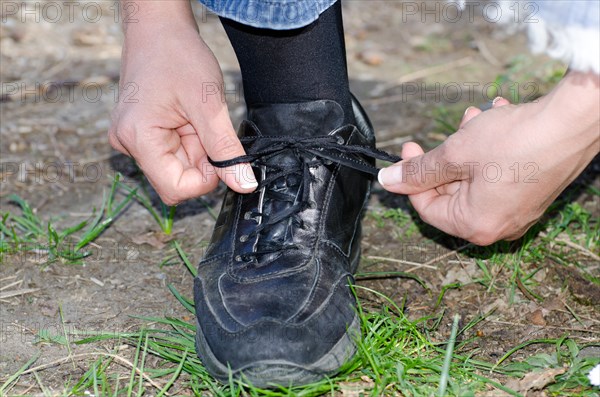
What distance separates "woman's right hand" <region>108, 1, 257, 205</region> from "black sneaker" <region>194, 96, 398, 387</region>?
58 millimetres

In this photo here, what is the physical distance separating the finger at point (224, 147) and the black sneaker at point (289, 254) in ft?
0.08

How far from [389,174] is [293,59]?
342 millimetres

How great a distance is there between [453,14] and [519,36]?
0.44 m

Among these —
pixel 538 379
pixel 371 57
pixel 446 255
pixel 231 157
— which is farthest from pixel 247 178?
pixel 371 57

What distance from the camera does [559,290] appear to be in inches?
70.5

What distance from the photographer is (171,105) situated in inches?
62.6

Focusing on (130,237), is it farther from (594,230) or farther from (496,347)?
(594,230)

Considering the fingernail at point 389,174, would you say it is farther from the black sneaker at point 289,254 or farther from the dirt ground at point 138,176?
the dirt ground at point 138,176

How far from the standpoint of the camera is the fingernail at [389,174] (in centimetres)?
164

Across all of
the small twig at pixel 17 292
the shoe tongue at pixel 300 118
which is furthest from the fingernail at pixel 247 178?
the small twig at pixel 17 292

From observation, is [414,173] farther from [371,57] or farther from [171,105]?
[371,57]

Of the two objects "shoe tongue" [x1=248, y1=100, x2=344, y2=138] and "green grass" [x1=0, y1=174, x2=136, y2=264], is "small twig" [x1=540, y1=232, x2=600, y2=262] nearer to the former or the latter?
"shoe tongue" [x1=248, y1=100, x2=344, y2=138]

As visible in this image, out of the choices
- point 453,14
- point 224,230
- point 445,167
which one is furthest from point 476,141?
point 453,14

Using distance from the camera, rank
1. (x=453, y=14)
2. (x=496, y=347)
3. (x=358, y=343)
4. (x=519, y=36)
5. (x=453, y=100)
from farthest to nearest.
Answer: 1. (x=453, y=14)
2. (x=519, y=36)
3. (x=453, y=100)
4. (x=496, y=347)
5. (x=358, y=343)
